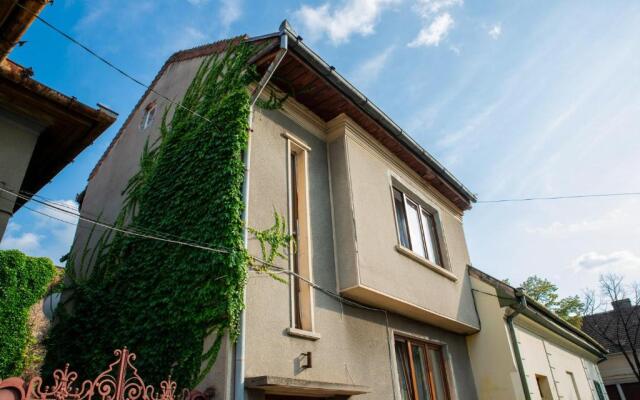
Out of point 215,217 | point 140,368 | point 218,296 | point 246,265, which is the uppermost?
point 215,217

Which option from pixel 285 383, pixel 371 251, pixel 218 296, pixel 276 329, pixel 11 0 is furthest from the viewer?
pixel 371 251

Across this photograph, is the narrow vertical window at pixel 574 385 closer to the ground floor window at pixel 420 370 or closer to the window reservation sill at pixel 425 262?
the window reservation sill at pixel 425 262

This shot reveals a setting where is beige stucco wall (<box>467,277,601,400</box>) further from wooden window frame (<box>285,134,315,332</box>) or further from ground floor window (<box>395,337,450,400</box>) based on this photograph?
wooden window frame (<box>285,134,315,332</box>)

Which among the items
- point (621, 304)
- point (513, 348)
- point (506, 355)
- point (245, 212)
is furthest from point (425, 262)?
point (621, 304)

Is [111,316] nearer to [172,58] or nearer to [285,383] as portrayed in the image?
[285,383]

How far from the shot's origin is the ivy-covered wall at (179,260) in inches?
221

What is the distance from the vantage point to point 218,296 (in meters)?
5.50

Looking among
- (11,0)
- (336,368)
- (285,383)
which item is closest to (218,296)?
(285,383)

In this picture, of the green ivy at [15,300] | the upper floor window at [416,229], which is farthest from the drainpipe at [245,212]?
the green ivy at [15,300]

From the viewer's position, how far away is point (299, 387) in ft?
17.6

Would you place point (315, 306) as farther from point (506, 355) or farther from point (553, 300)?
point (553, 300)

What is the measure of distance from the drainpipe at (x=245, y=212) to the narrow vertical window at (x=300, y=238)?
967 millimetres

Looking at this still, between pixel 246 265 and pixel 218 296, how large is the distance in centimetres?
53

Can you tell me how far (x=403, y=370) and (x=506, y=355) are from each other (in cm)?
310
